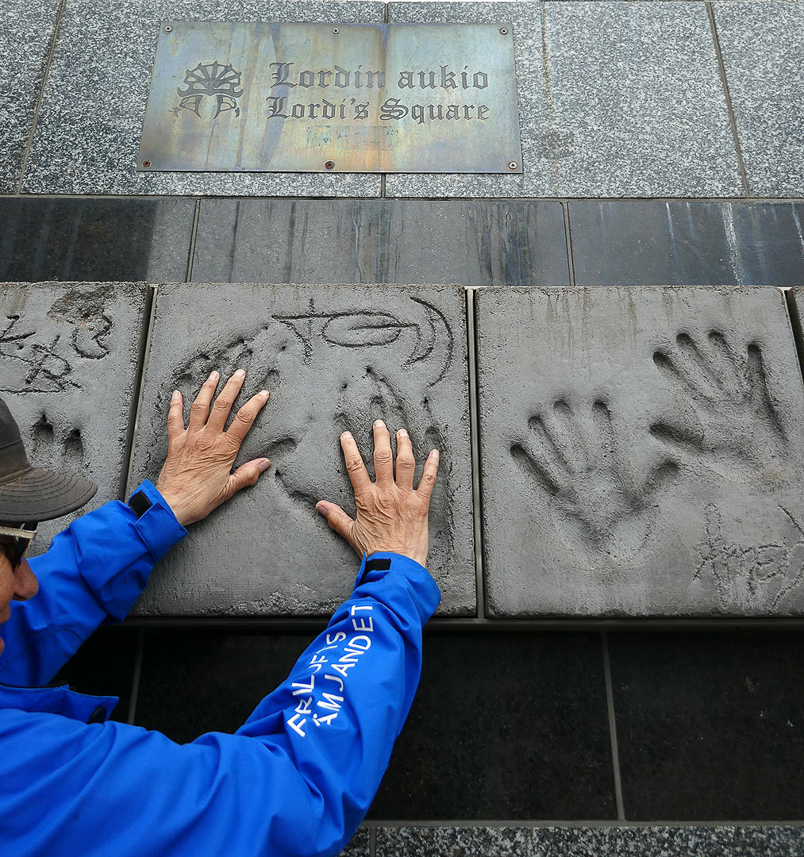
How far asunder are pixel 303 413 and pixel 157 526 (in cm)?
60

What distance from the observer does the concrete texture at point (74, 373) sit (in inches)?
85.8

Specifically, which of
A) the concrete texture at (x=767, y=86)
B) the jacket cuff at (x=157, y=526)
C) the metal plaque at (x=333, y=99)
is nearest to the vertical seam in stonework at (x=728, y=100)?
the concrete texture at (x=767, y=86)

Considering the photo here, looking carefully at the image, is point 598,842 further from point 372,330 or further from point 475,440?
point 372,330

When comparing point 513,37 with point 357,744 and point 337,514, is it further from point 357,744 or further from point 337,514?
point 357,744

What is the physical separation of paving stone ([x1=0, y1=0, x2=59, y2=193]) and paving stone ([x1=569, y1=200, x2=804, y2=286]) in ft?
8.77

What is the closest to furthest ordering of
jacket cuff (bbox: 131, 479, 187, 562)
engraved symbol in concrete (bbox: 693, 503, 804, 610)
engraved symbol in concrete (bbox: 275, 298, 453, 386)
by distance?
1. jacket cuff (bbox: 131, 479, 187, 562)
2. engraved symbol in concrete (bbox: 693, 503, 804, 610)
3. engraved symbol in concrete (bbox: 275, 298, 453, 386)

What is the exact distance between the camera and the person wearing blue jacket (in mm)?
1237

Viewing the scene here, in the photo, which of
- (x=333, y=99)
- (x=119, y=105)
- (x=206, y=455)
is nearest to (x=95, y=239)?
(x=119, y=105)

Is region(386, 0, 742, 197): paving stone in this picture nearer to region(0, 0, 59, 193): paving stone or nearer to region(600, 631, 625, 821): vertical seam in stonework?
region(0, 0, 59, 193): paving stone

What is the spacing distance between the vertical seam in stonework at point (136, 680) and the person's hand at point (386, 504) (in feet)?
2.74

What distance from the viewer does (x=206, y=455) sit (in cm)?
210

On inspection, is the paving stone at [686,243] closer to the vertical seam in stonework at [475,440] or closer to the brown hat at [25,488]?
the vertical seam in stonework at [475,440]

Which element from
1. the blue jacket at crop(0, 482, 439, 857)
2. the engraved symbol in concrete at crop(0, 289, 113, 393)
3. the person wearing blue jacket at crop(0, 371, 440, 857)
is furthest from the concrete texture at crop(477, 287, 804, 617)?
the engraved symbol in concrete at crop(0, 289, 113, 393)

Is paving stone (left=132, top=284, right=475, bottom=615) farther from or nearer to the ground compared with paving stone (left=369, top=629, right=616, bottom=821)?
farther from the ground
